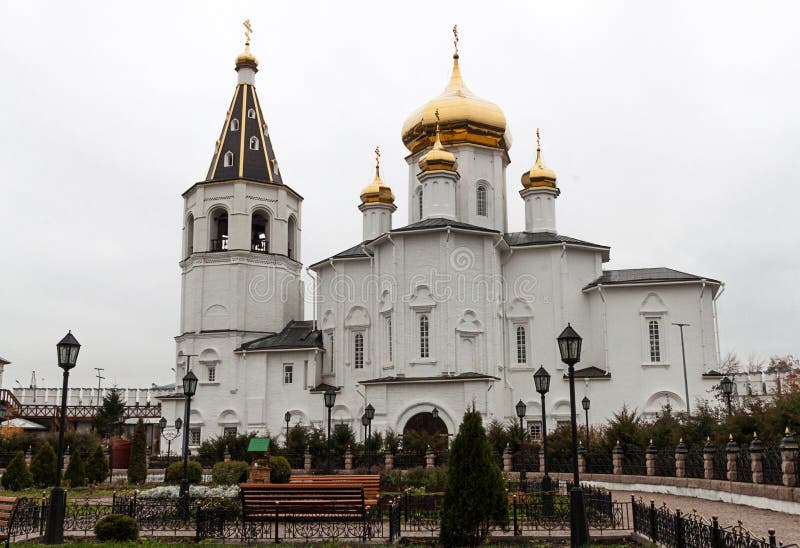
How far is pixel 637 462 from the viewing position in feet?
71.3

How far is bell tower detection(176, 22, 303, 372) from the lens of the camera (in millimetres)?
38719

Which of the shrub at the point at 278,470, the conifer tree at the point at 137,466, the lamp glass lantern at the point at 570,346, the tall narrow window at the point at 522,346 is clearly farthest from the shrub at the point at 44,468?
the lamp glass lantern at the point at 570,346

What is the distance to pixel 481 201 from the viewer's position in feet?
122

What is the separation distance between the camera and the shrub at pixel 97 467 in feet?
89.7

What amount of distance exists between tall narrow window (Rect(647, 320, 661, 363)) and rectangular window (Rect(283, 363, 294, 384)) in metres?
15.6

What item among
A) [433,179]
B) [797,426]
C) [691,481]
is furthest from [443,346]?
[797,426]

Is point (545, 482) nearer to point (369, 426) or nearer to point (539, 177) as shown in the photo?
point (369, 426)

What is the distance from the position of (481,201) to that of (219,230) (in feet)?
43.7

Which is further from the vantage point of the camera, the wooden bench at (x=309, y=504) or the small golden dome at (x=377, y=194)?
the small golden dome at (x=377, y=194)

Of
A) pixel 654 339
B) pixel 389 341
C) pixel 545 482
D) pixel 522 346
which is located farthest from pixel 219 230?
pixel 545 482

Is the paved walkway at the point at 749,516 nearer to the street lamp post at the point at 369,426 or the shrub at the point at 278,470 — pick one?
the shrub at the point at 278,470

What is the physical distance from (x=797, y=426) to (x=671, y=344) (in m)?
17.0

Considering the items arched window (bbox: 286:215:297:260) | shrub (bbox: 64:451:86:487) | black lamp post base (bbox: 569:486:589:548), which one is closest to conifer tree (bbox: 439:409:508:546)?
black lamp post base (bbox: 569:486:589:548)

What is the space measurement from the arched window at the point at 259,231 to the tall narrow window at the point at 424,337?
1149 cm
